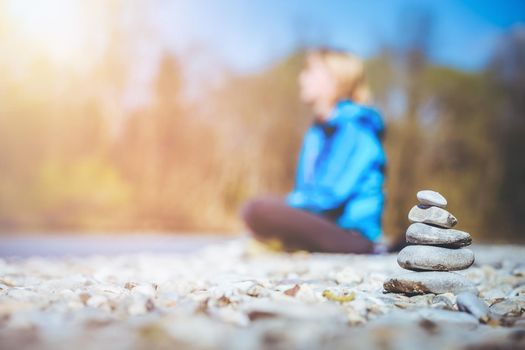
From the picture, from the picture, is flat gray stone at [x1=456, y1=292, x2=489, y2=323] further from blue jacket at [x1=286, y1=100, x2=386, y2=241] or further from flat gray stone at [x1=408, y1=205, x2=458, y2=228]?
blue jacket at [x1=286, y1=100, x2=386, y2=241]

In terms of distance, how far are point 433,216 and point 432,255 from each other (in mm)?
182

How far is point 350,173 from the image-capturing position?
416 cm

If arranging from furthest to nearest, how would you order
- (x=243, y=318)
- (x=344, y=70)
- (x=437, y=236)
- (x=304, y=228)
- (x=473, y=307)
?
(x=344, y=70) → (x=304, y=228) → (x=437, y=236) → (x=473, y=307) → (x=243, y=318)

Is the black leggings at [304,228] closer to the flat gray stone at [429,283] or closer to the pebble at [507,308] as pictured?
the flat gray stone at [429,283]

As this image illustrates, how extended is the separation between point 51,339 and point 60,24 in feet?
23.6

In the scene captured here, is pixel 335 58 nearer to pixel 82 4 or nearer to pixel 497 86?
pixel 82 4

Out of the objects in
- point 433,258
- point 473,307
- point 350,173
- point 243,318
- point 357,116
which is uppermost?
point 357,116

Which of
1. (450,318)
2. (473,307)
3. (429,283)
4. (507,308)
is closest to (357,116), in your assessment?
(429,283)

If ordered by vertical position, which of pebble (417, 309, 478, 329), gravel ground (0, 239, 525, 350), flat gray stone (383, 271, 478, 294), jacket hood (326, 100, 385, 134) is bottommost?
gravel ground (0, 239, 525, 350)

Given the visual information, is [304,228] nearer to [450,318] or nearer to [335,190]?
[335,190]

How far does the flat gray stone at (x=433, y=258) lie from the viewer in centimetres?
219

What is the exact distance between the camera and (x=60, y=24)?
7.54 metres

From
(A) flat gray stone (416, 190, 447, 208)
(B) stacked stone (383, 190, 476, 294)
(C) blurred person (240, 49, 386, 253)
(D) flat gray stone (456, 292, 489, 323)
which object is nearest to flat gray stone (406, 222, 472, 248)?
(B) stacked stone (383, 190, 476, 294)

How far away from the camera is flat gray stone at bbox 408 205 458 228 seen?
2.25 meters
